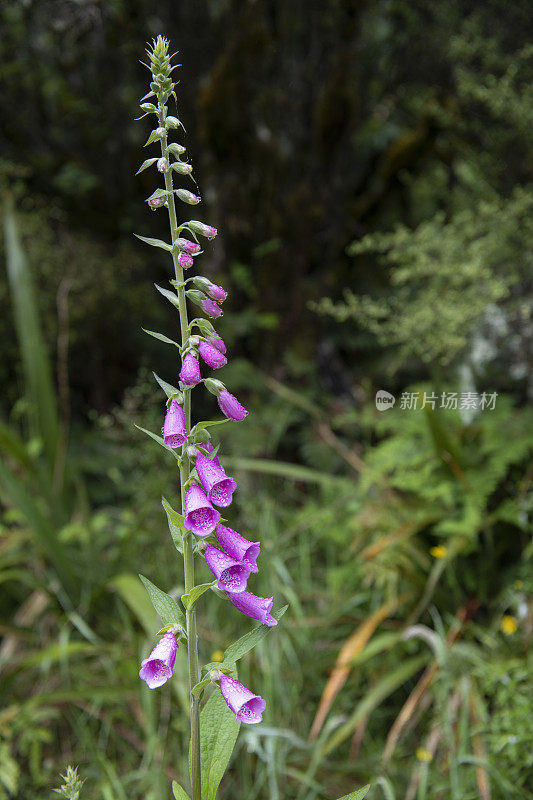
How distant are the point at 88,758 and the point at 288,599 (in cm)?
90

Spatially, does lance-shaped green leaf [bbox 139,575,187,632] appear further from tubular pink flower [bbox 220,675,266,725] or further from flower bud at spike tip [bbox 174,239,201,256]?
flower bud at spike tip [bbox 174,239,201,256]

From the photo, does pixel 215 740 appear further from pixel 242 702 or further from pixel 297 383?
pixel 297 383

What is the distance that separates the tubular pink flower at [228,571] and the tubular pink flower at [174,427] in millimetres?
180

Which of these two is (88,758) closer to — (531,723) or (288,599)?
(288,599)

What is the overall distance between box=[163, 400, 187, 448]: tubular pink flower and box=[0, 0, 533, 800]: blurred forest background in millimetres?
1284

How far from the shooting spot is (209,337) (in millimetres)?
1054

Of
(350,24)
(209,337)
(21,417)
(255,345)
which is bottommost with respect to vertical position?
(209,337)

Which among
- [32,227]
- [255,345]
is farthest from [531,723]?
[32,227]

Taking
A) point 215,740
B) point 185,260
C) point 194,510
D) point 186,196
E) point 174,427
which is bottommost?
point 215,740

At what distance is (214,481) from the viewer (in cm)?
100

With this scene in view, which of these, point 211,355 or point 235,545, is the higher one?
point 211,355

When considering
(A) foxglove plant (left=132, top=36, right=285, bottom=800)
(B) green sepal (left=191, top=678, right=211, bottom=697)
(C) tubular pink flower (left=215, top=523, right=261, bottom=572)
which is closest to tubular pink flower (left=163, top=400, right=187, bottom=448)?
(A) foxglove plant (left=132, top=36, right=285, bottom=800)

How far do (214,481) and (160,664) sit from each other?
0.29 metres

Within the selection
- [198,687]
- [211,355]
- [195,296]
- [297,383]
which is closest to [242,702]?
[198,687]
